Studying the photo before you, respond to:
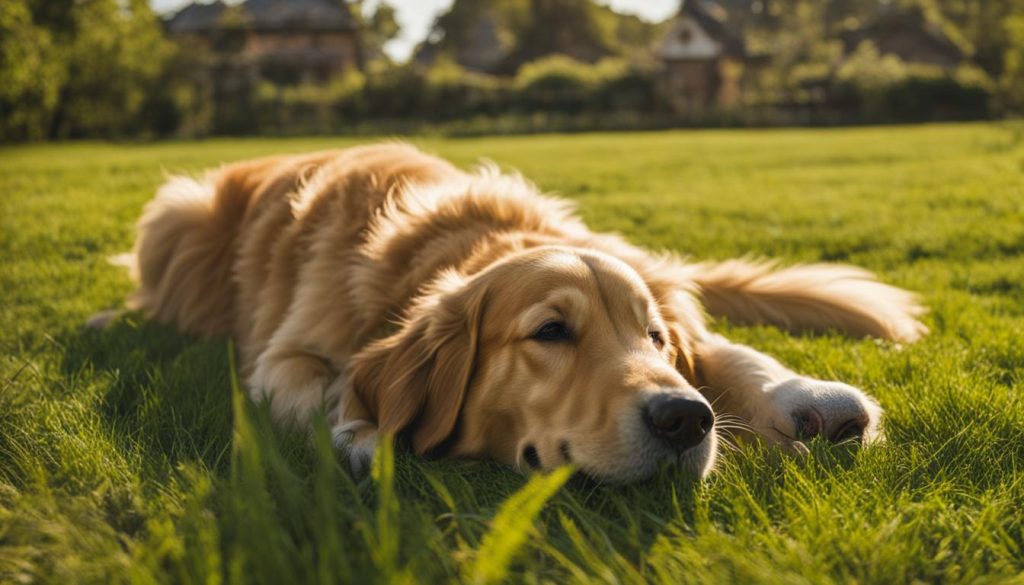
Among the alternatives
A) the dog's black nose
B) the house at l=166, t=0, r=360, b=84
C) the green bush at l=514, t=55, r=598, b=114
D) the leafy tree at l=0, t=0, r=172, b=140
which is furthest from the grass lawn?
the house at l=166, t=0, r=360, b=84

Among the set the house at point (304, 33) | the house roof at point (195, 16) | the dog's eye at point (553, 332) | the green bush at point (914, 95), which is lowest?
the green bush at point (914, 95)

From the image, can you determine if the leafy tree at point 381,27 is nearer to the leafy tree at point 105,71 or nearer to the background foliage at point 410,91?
the background foliage at point 410,91

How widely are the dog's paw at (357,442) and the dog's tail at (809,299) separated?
2194mm

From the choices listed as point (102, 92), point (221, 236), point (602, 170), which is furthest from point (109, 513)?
point (102, 92)

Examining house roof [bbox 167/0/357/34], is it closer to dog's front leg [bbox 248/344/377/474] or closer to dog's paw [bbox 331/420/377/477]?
dog's front leg [bbox 248/344/377/474]

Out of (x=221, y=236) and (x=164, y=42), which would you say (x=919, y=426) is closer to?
(x=221, y=236)

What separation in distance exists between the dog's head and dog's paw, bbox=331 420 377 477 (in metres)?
0.08

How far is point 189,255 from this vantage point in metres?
4.83

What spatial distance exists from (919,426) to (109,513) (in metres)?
2.42

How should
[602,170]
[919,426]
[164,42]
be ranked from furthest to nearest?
[164,42]
[602,170]
[919,426]

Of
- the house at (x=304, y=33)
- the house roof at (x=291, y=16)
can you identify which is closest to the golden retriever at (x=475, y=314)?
the house at (x=304, y=33)

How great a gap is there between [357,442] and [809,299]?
2581mm

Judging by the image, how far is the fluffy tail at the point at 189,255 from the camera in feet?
15.1

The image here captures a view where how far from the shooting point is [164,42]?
119ft
